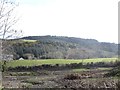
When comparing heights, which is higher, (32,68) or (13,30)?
(13,30)

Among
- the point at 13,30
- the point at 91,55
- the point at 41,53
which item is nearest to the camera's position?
the point at 13,30

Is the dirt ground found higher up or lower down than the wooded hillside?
lower down

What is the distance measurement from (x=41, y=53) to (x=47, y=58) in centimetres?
171

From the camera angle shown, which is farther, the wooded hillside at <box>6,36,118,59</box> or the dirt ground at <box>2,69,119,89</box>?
the wooded hillside at <box>6,36,118,59</box>

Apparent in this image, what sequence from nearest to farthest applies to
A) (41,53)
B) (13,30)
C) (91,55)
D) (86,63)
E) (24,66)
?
(13,30) → (24,66) → (86,63) → (41,53) → (91,55)

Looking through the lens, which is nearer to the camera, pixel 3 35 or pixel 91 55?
pixel 3 35

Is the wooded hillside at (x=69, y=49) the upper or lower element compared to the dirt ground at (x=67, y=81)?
upper

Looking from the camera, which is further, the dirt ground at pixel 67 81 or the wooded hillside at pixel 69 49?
the wooded hillside at pixel 69 49

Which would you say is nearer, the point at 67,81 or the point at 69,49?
the point at 67,81

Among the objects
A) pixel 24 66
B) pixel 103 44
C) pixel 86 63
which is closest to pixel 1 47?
pixel 24 66

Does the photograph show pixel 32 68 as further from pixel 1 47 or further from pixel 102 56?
pixel 1 47

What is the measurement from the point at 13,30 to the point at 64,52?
74.4m

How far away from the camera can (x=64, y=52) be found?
277 feet

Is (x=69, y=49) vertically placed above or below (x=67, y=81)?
above
